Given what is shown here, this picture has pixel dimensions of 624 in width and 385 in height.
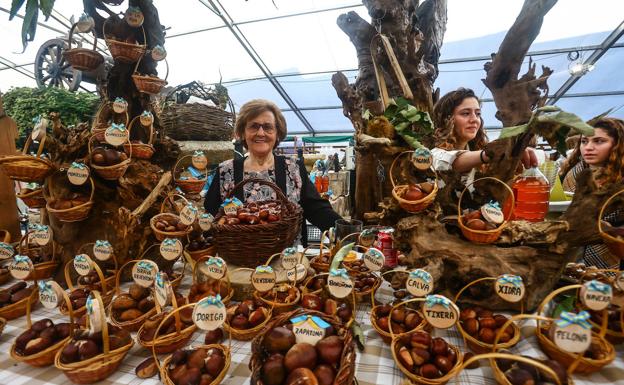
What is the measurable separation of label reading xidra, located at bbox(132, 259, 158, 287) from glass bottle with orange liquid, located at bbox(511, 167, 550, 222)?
1678 mm

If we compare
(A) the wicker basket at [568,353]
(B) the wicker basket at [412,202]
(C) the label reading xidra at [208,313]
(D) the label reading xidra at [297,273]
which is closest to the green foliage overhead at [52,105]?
(D) the label reading xidra at [297,273]

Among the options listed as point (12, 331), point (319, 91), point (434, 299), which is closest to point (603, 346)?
point (434, 299)

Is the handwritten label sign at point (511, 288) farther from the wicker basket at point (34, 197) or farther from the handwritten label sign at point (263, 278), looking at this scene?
the wicker basket at point (34, 197)

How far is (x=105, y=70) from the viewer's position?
2078 millimetres

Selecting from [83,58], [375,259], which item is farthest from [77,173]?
[375,259]

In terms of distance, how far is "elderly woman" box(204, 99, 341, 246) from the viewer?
76.2 inches

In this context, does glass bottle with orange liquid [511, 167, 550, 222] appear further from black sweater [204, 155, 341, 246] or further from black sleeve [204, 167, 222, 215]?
black sleeve [204, 167, 222, 215]

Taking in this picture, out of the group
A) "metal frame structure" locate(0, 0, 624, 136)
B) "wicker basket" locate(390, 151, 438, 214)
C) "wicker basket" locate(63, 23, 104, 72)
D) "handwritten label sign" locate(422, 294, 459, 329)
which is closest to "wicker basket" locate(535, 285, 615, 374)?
"handwritten label sign" locate(422, 294, 459, 329)

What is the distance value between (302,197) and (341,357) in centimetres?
146

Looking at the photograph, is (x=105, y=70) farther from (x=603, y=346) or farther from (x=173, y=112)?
(x=603, y=346)

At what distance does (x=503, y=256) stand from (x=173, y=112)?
282cm

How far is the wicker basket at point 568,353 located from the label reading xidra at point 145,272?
1.24 m

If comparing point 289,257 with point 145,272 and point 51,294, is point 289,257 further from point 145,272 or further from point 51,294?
point 51,294

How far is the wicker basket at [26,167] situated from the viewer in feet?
3.99
